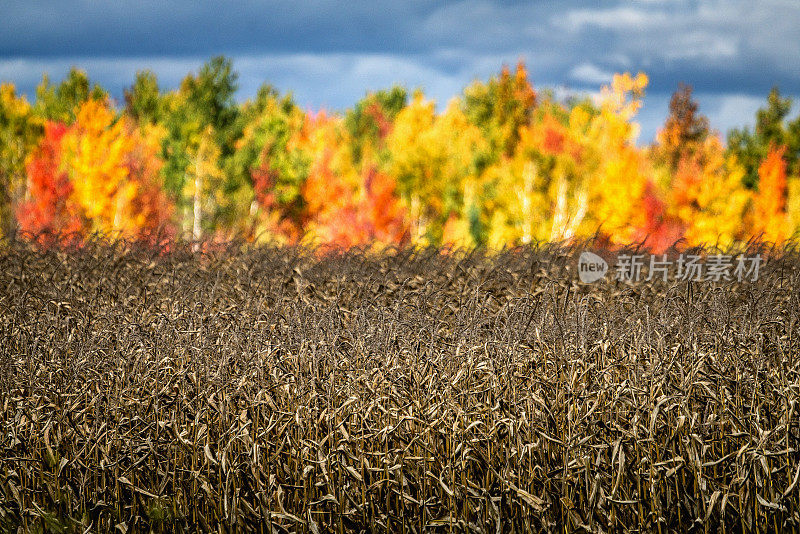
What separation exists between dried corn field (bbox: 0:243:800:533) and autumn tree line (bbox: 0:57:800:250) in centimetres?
1959

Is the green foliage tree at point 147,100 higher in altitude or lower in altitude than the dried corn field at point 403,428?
higher

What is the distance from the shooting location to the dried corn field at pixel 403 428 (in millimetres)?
3486

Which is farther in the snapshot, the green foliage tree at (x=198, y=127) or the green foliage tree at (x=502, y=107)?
the green foliage tree at (x=502, y=107)

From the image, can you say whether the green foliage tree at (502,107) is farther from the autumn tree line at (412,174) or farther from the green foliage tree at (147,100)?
the green foliage tree at (147,100)

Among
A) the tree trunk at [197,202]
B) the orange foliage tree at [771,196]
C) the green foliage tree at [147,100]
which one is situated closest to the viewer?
the tree trunk at [197,202]

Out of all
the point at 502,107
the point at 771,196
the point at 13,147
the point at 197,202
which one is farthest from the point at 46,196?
the point at 771,196

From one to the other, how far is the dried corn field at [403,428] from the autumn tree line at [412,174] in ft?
64.3

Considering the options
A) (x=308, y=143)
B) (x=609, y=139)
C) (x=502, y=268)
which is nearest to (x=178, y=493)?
(x=502, y=268)

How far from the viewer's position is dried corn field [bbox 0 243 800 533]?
349 cm

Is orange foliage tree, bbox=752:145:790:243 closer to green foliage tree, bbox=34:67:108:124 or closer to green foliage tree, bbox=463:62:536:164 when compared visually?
green foliage tree, bbox=463:62:536:164

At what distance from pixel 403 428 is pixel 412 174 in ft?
92.4

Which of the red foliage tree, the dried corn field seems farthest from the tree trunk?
the dried corn field

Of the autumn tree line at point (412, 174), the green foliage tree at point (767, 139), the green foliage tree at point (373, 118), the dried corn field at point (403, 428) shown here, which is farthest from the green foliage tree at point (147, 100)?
the dried corn field at point (403, 428)

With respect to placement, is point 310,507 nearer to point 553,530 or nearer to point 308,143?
point 553,530
